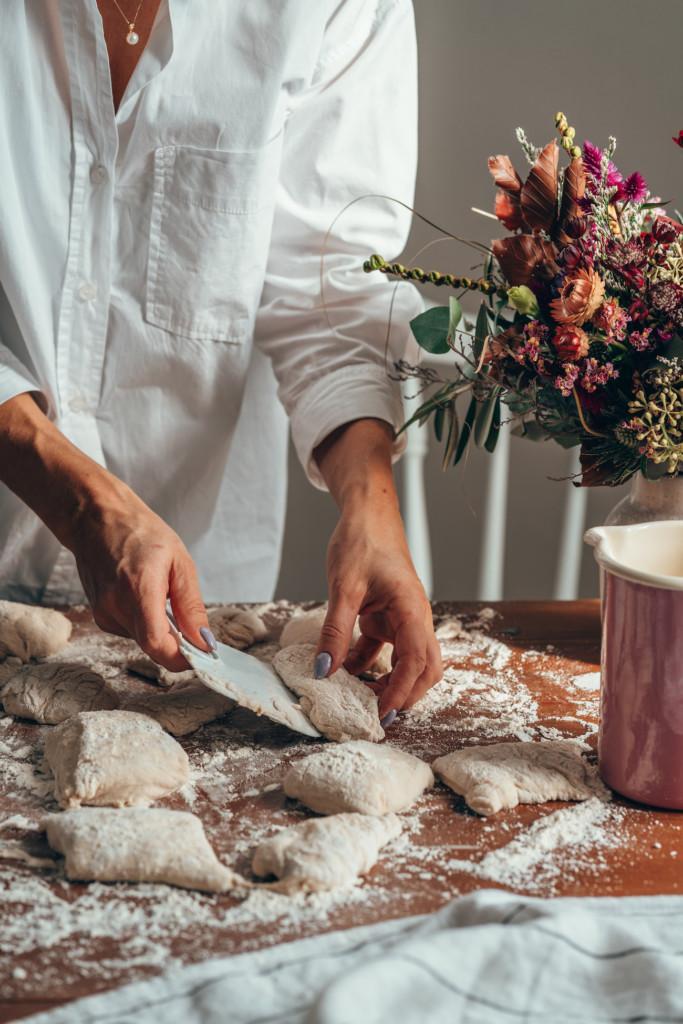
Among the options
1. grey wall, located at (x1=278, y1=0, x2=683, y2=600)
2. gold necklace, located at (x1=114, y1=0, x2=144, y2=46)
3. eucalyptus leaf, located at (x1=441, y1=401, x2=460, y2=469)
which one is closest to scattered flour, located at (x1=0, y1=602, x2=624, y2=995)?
eucalyptus leaf, located at (x1=441, y1=401, x2=460, y2=469)

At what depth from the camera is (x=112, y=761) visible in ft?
2.69

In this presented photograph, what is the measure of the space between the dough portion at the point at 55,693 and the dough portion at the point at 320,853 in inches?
11.1

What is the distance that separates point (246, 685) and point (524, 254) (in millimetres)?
475

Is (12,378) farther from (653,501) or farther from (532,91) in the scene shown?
(532,91)

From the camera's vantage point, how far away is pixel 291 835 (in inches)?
29.5

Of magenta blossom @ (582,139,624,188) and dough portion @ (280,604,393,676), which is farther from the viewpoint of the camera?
dough portion @ (280,604,393,676)

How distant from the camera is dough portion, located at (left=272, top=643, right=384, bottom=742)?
919 millimetres

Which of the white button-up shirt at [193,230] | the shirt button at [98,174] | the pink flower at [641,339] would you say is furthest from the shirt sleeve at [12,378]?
the pink flower at [641,339]

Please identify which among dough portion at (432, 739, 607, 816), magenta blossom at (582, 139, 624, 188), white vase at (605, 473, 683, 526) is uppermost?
magenta blossom at (582, 139, 624, 188)

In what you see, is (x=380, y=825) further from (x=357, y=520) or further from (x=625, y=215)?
(x=625, y=215)

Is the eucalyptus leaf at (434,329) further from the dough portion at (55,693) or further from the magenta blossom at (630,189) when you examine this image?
the dough portion at (55,693)

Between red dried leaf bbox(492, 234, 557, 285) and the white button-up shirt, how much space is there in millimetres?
309

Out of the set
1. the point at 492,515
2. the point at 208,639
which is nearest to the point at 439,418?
the point at 208,639

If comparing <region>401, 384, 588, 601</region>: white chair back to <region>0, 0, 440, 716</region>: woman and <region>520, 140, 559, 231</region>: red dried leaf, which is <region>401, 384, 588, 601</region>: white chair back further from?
<region>520, 140, 559, 231</region>: red dried leaf
